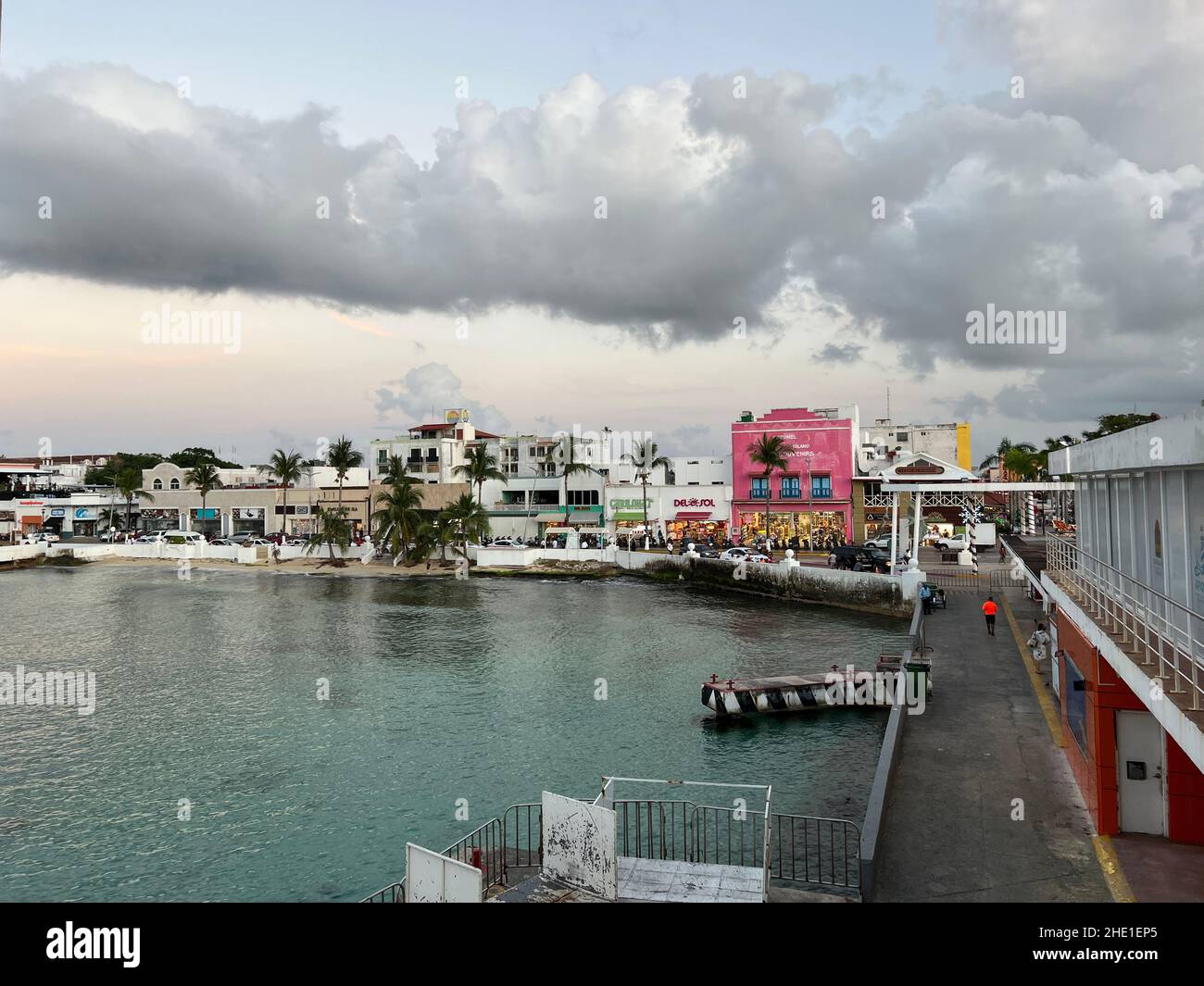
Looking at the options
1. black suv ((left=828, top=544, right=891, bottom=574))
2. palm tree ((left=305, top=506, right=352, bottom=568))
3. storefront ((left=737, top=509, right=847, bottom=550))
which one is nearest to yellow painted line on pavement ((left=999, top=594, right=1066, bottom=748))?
black suv ((left=828, top=544, right=891, bottom=574))

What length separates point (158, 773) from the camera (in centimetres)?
2461

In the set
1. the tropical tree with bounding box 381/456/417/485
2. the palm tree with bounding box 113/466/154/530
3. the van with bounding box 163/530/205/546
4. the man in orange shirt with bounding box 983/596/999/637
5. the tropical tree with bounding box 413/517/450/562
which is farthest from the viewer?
the palm tree with bounding box 113/466/154/530

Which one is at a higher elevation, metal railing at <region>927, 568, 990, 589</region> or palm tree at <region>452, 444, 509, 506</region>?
palm tree at <region>452, 444, 509, 506</region>

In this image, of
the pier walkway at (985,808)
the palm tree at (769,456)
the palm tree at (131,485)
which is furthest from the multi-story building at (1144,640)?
the palm tree at (131,485)

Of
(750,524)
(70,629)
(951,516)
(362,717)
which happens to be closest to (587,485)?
(750,524)

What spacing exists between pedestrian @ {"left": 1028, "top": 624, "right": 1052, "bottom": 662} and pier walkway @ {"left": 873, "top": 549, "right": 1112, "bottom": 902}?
7.87ft

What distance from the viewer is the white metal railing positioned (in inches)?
404

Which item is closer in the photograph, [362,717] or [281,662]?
[362,717]

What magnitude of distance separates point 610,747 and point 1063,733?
13083mm

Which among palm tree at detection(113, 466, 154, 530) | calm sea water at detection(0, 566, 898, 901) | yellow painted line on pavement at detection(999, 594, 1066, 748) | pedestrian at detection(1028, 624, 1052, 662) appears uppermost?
palm tree at detection(113, 466, 154, 530)

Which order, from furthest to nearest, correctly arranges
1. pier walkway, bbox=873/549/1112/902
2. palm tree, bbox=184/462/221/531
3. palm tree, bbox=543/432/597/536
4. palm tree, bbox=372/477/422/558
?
palm tree, bbox=184/462/221/531
palm tree, bbox=543/432/597/536
palm tree, bbox=372/477/422/558
pier walkway, bbox=873/549/1112/902

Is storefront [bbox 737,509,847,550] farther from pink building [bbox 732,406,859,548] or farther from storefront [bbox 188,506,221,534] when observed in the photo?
storefront [bbox 188,506,221,534]

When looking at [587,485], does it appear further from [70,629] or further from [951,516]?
[70,629]
